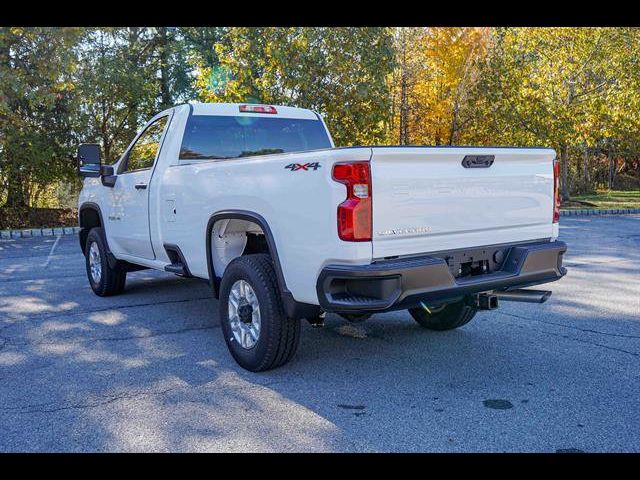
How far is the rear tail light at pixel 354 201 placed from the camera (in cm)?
348

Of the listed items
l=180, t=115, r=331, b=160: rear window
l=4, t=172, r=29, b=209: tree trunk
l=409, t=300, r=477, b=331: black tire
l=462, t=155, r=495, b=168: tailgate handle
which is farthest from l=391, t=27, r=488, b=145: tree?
l=462, t=155, r=495, b=168: tailgate handle

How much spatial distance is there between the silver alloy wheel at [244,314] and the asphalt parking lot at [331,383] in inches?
9.6

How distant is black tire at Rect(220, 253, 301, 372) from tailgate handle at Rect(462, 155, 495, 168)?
1508 millimetres

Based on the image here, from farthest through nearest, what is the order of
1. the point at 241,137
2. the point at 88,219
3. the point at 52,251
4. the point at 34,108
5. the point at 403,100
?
1. the point at 403,100
2. the point at 34,108
3. the point at 52,251
4. the point at 88,219
5. the point at 241,137

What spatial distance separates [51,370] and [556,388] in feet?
11.7

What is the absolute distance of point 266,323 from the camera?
4094mm

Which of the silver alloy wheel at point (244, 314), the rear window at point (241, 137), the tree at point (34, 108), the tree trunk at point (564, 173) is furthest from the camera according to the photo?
the tree trunk at point (564, 173)

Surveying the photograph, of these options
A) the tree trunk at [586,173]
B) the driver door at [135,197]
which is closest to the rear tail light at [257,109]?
the driver door at [135,197]

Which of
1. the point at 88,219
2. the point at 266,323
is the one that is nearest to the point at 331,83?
the point at 88,219

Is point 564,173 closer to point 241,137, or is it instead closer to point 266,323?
point 241,137

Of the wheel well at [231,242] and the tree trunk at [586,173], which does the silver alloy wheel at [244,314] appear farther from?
the tree trunk at [586,173]

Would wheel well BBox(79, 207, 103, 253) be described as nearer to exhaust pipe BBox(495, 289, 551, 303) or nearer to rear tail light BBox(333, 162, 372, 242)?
rear tail light BBox(333, 162, 372, 242)

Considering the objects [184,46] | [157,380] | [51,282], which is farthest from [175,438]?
[184,46]

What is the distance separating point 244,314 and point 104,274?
3224 millimetres
